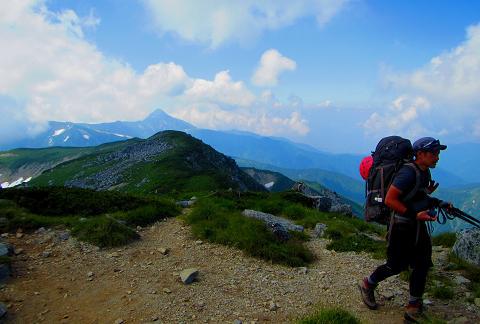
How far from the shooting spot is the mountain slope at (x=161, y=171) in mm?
67125

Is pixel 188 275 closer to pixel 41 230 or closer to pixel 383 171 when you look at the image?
pixel 383 171

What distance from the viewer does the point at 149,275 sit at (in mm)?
10383

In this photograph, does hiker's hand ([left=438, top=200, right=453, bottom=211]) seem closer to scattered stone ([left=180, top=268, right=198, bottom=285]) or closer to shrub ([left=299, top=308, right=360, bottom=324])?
shrub ([left=299, top=308, right=360, bottom=324])

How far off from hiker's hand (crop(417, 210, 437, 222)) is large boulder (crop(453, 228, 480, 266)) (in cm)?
529

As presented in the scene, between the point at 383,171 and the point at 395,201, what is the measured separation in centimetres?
76

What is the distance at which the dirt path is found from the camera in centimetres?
830

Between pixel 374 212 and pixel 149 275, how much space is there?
6.13 m

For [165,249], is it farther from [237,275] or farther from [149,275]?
[237,275]

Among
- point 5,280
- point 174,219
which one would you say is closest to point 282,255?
point 174,219

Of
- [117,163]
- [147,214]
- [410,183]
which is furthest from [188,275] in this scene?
[117,163]

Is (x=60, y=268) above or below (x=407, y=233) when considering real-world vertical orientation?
below

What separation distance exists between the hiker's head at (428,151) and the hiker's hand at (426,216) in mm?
905

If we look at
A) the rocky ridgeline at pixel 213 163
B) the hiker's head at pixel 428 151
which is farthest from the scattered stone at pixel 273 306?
the rocky ridgeline at pixel 213 163

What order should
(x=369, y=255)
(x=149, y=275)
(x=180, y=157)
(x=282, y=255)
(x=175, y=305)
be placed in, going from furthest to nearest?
(x=180, y=157) → (x=369, y=255) → (x=282, y=255) → (x=149, y=275) → (x=175, y=305)
